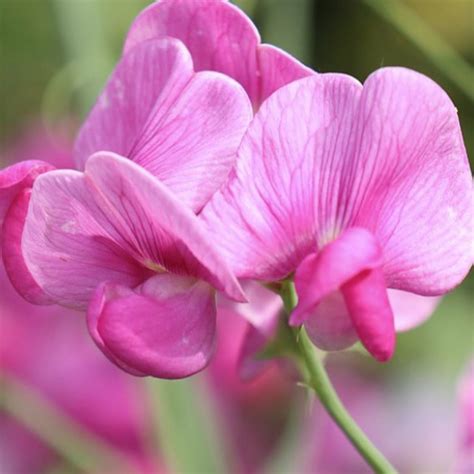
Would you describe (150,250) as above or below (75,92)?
above

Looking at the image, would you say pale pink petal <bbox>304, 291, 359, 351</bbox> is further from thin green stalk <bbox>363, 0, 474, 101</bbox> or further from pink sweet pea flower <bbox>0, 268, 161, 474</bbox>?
pink sweet pea flower <bbox>0, 268, 161, 474</bbox>

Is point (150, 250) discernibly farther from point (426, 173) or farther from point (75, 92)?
point (75, 92)

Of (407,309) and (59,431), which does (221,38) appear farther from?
(59,431)

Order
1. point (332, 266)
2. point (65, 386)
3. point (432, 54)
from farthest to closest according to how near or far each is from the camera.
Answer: point (65, 386) < point (432, 54) < point (332, 266)

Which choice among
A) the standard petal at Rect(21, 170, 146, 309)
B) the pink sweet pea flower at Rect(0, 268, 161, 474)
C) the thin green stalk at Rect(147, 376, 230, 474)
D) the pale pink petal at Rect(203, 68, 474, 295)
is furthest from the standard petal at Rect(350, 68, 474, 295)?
the pink sweet pea flower at Rect(0, 268, 161, 474)

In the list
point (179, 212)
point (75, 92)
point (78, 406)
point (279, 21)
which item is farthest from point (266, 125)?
point (279, 21)

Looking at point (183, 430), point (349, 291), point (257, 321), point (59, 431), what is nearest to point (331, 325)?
point (349, 291)

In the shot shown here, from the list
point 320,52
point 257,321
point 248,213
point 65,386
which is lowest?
point 320,52

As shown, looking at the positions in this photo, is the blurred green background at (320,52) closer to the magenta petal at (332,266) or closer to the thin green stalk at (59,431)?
the magenta petal at (332,266)
